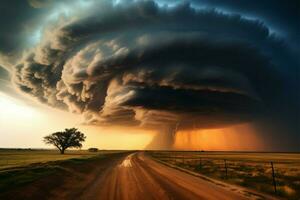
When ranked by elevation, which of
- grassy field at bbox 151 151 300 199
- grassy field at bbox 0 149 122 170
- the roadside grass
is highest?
grassy field at bbox 0 149 122 170

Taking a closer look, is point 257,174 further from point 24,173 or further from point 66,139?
point 66,139

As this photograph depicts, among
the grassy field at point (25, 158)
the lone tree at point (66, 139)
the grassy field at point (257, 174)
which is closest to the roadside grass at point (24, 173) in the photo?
the grassy field at point (25, 158)

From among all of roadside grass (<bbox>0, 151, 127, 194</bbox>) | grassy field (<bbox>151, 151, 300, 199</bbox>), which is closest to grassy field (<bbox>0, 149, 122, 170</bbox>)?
roadside grass (<bbox>0, 151, 127, 194</bbox>)

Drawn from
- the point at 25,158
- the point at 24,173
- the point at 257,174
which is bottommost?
the point at 257,174

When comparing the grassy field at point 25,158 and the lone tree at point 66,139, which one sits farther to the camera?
the lone tree at point 66,139

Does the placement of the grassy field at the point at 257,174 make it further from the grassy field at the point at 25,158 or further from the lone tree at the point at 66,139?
the lone tree at the point at 66,139

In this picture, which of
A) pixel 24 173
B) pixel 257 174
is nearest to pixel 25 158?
pixel 24 173

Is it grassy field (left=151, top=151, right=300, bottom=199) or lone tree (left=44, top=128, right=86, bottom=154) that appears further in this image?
lone tree (left=44, top=128, right=86, bottom=154)

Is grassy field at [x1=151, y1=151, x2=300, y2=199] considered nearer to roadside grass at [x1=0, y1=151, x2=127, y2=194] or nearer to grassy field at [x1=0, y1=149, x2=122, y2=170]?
roadside grass at [x1=0, y1=151, x2=127, y2=194]

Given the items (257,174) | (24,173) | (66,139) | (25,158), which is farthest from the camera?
(66,139)

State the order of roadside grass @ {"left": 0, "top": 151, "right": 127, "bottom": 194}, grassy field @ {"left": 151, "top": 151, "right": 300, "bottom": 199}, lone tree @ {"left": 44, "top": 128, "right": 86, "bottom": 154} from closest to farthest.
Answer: roadside grass @ {"left": 0, "top": 151, "right": 127, "bottom": 194} → grassy field @ {"left": 151, "top": 151, "right": 300, "bottom": 199} → lone tree @ {"left": 44, "top": 128, "right": 86, "bottom": 154}

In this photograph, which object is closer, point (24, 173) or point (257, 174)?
point (24, 173)

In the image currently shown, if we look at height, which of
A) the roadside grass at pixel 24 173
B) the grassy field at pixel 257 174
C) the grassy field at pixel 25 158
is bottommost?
the grassy field at pixel 257 174

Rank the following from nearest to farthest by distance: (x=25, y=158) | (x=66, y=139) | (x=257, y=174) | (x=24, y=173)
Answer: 1. (x=24, y=173)
2. (x=257, y=174)
3. (x=25, y=158)
4. (x=66, y=139)
